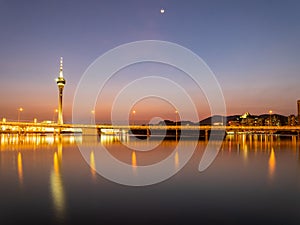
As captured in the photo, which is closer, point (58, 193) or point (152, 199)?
point (152, 199)

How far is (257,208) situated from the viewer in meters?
11.9

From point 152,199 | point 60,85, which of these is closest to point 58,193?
point 152,199

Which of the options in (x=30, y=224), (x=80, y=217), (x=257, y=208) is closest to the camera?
(x=30, y=224)

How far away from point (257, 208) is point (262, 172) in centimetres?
1115

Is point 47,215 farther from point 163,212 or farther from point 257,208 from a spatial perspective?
point 257,208

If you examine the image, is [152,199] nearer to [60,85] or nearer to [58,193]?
[58,193]

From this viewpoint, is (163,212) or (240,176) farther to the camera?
(240,176)

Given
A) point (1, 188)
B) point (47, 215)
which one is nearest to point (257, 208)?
point (47, 215)

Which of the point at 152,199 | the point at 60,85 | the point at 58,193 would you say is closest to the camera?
the point at 152,199

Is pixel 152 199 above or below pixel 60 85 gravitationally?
below

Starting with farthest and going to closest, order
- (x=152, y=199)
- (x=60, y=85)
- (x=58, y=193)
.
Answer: (x=60, y=85) → (x=58, y=193) → (x=152, y=199)

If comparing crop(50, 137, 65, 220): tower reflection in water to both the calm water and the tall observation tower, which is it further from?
the tall observation tower

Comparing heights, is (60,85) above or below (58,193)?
above

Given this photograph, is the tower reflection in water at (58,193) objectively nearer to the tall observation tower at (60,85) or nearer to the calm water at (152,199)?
the calm water at (152,199)
